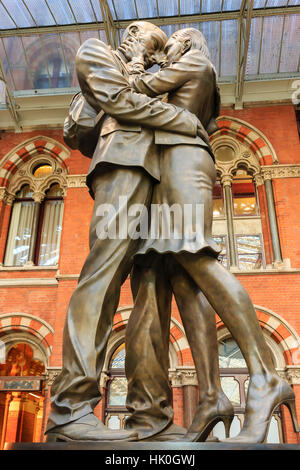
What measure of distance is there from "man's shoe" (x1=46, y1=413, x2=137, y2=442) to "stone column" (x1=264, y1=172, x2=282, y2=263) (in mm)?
8287

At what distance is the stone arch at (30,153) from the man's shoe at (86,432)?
10.3 metres

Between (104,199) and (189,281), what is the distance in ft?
1.87

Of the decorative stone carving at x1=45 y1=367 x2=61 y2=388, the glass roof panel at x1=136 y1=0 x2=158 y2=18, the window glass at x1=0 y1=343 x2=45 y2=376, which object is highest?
the glass roof panel at x1=136 y1=0 x2=158 y2=18

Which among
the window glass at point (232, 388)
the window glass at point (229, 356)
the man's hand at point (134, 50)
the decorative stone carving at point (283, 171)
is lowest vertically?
the man's hand at point (134, 50)

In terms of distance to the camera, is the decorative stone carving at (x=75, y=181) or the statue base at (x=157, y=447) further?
the decorative stone carving at (x=75, y=181)

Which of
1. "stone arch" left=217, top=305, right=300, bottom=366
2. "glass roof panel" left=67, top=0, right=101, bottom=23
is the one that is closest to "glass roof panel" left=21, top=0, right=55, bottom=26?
"glass roof panel" left=67, top=0, right=101, bottom=23

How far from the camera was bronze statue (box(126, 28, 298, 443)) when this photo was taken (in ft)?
5.88

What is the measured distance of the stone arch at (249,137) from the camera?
10.5 metres

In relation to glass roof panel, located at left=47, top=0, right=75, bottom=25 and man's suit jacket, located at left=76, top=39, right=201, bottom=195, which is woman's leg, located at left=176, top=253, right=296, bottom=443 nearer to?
man's suit jacket, located at left=76, top=39, right=201, bottom=195

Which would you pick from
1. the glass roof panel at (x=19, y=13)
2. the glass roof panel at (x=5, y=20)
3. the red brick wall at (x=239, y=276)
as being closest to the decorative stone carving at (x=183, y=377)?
the red brick wall at (x=239, y=276)

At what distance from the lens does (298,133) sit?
11.0 metres

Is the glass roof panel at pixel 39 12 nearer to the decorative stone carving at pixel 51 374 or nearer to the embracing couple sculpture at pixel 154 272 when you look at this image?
the decorative stone carving at pixel 51 374

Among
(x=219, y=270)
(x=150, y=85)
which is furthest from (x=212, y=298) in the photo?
(x=150, y=85)

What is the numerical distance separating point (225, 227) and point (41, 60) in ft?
20.7
